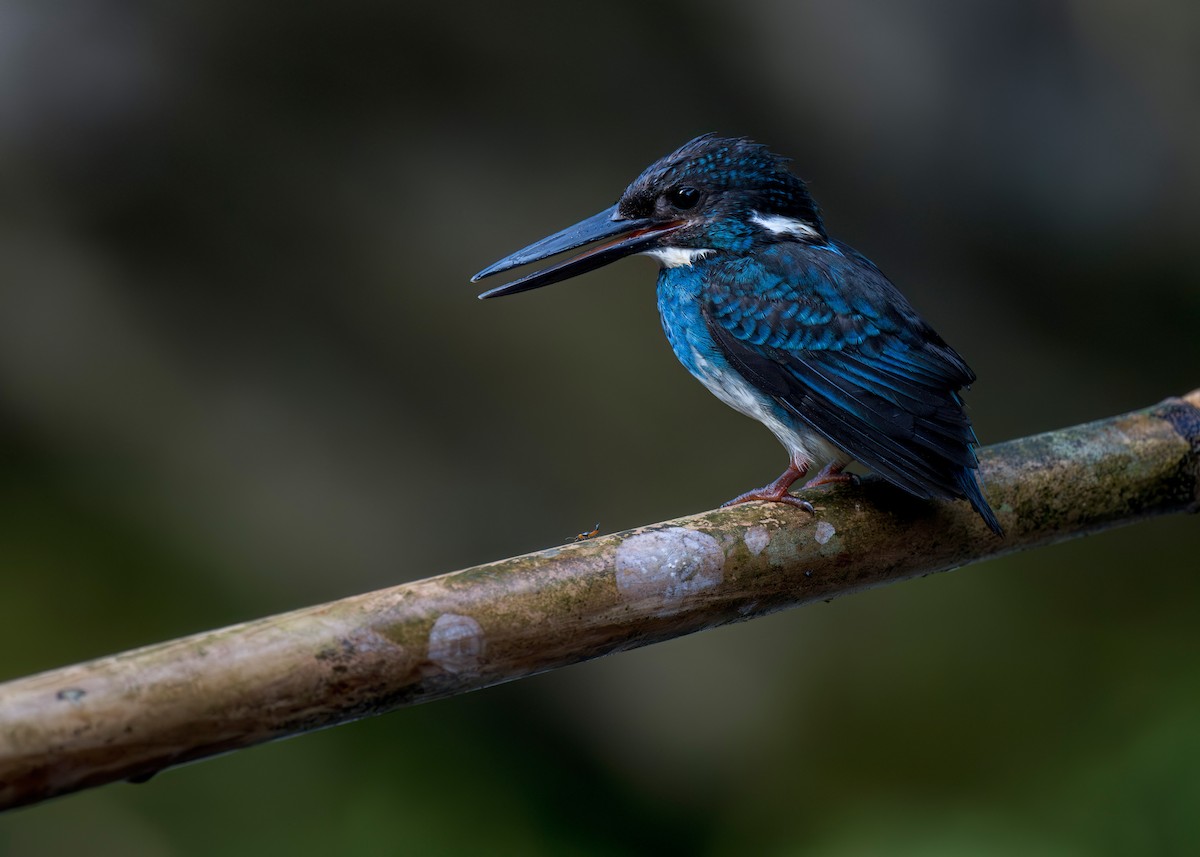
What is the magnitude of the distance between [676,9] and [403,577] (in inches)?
82.1

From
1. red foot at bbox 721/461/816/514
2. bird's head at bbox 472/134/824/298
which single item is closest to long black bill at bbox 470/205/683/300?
bird's head at bbox 472/134/824/298

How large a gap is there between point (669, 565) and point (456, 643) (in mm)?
346

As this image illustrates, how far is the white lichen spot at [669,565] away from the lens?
162cm

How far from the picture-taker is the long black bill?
2156mm

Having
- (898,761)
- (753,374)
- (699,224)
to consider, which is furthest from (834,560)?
(898,761)

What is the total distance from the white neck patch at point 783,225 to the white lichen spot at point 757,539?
0.68 meters

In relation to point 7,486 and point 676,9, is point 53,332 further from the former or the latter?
point 676,9

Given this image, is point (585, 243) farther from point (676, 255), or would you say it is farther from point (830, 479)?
point (830, 479)

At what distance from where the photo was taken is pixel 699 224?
2193mm

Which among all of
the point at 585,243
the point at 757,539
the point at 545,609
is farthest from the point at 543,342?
the point at 545,609

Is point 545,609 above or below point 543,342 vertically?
above

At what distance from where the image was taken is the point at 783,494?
1.92 meters

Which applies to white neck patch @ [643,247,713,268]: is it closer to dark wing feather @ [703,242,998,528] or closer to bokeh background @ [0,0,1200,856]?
dark wing feather @ [703,242,998,528]

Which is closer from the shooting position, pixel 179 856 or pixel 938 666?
pixel 179 856
